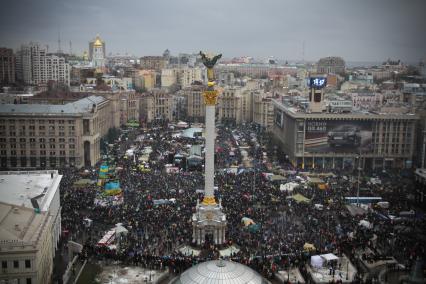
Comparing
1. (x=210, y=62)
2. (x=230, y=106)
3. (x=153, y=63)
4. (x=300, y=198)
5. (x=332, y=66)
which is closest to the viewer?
(x=210, y=62)

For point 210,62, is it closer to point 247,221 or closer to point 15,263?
point 247,221

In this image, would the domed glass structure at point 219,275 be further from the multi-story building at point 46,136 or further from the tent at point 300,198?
the multi-story building at point 46,136

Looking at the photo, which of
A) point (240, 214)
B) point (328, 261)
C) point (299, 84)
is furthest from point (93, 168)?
point (299, 84)

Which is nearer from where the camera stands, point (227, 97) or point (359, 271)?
point (359, 271)

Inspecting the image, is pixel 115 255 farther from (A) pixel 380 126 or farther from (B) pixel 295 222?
(A) pixel 380 126

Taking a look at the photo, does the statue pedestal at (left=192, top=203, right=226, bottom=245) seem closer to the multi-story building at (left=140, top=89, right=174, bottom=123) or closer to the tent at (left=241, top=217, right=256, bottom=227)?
the tent at (left=241, top=217, right=256, bottom=227)

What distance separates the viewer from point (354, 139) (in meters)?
42.5

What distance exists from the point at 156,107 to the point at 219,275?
58.2 metres

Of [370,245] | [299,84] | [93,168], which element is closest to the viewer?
[370,245]

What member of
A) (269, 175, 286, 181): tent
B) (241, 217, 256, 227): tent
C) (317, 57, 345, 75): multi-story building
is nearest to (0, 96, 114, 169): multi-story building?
(269, 175, 286, 181): tent

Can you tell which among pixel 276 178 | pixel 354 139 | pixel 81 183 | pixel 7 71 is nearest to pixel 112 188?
pixel 81 183

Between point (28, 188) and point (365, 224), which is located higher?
point (28, 188)

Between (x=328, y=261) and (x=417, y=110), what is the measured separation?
25851 mm

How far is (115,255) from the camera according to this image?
70.8 feet
